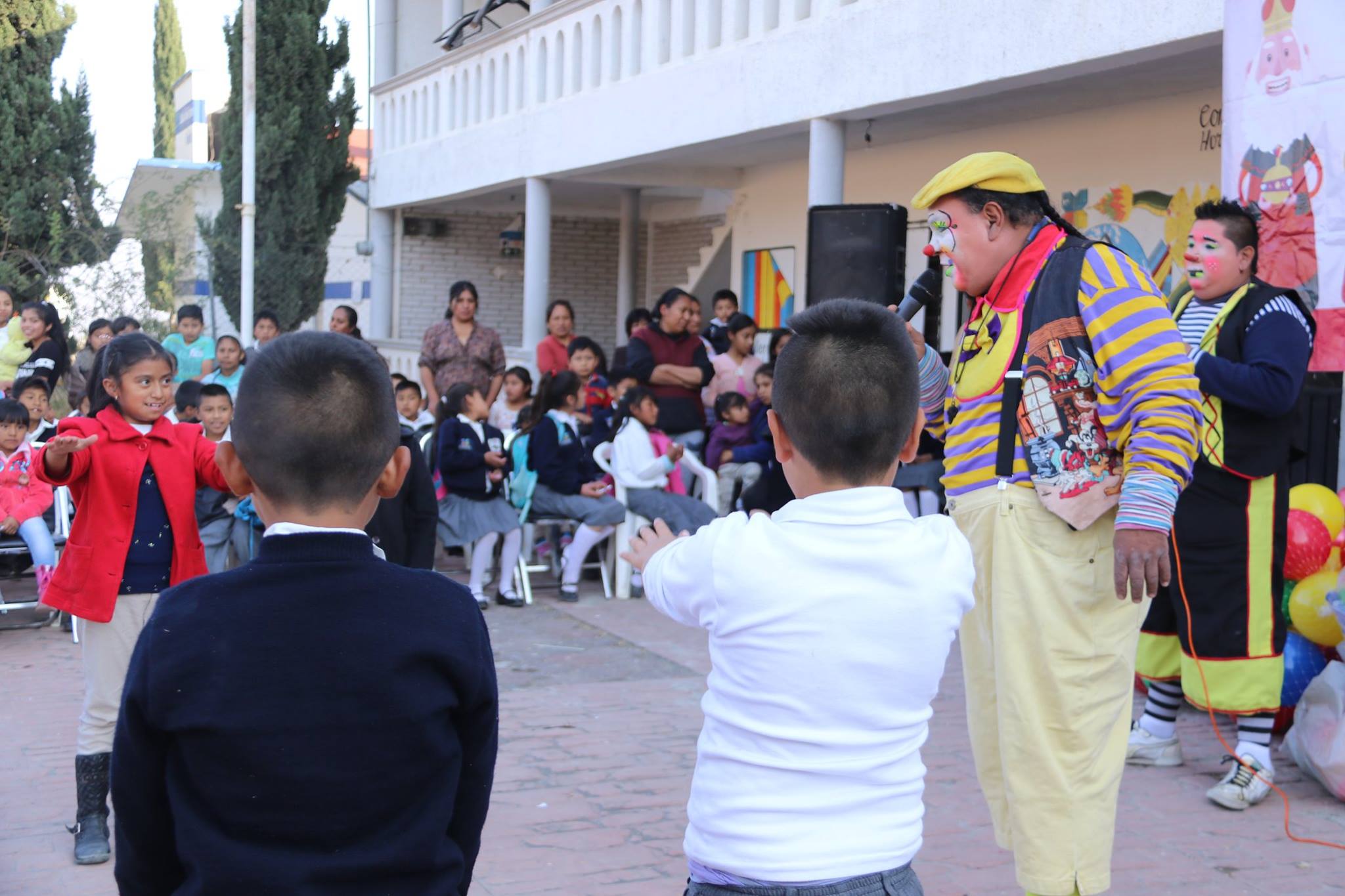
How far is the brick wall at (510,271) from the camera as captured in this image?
18000 mm

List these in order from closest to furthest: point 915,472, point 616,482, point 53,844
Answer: point 53,844 → point 616,482 → point 915,472

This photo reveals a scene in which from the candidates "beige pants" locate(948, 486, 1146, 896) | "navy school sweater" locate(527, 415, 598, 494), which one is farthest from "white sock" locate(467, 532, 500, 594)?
"beige pants" locate(948, 486, 1146, 896)

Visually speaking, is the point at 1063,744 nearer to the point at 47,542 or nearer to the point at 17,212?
the point at 47,542

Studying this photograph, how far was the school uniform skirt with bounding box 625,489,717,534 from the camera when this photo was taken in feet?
27.9

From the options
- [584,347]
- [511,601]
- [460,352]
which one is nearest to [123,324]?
[460,352]

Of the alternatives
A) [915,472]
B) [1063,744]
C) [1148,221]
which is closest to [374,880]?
[1063,744]

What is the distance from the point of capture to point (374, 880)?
1750mm

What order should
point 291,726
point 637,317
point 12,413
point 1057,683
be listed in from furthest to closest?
point 637,317, point 12,413, point 1057,683, point 291,726

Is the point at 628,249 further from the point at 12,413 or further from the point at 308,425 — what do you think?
the point at 308,425

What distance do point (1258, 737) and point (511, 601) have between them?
187 inches

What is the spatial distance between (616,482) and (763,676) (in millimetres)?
6656

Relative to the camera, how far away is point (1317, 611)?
517 centimetres

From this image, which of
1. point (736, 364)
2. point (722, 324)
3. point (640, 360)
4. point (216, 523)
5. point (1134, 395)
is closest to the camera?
point (1134, 395)

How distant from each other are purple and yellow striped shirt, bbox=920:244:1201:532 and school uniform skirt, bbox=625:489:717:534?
5.37 m
